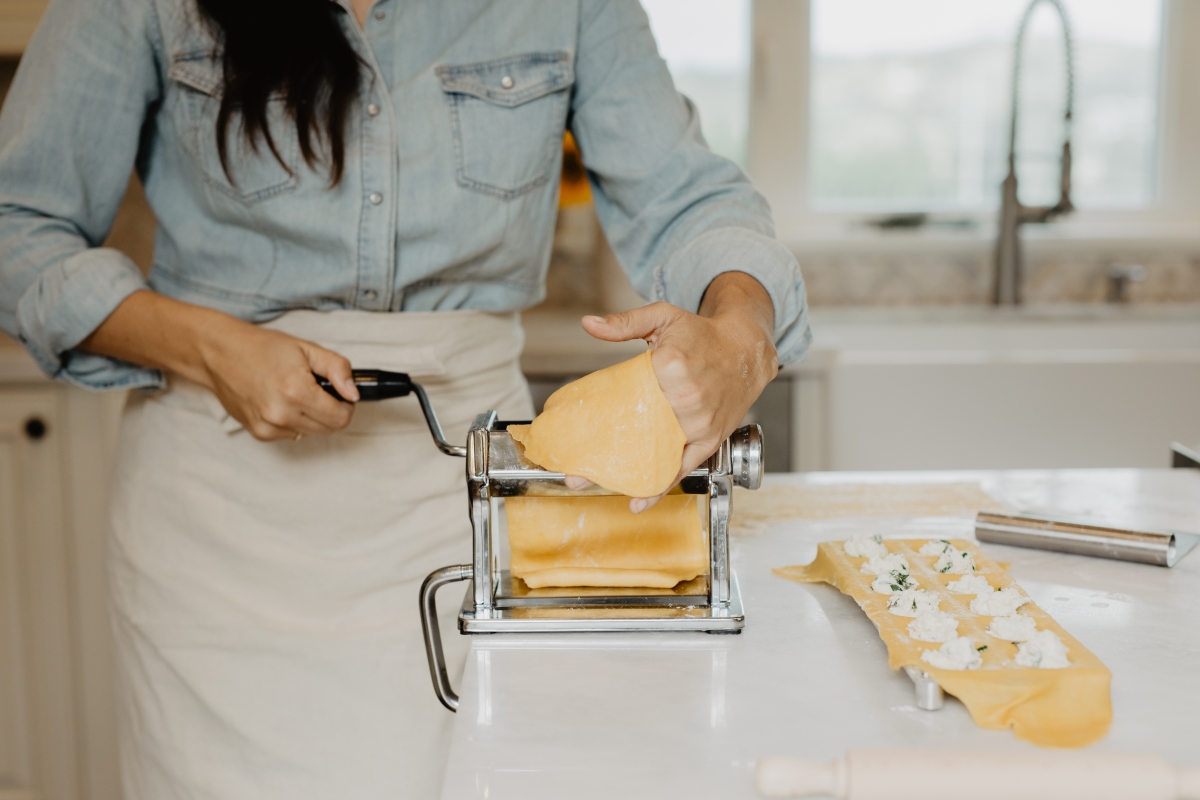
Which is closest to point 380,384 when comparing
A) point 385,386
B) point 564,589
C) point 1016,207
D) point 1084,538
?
point 385,386

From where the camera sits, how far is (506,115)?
3.44 feet

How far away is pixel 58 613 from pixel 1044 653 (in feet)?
5.84

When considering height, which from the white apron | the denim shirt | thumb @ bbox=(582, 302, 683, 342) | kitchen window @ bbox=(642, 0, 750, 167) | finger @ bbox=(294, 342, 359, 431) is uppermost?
kitchen window @ bbox=(642, 0, 750, 167)

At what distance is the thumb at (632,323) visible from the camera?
2.19 feet

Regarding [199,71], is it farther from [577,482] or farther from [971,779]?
[971,779]

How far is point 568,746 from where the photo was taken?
57 cm

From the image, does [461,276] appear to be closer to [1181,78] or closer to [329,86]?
[329,86]

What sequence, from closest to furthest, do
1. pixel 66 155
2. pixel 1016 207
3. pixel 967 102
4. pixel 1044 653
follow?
pixel 1044 653 → pixel 66 155 → pixel 1016 207 → pixel 967 102

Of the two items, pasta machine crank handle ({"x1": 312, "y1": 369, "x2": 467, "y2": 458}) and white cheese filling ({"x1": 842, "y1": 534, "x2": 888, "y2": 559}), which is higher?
pasta machine crank handle ({"x1": 312, "y1": 369, "x2": 467, "y2": 458})

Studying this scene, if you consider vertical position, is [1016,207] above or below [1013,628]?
above

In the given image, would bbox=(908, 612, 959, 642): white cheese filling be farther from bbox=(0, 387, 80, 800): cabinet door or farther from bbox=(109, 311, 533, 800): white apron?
bbox=(0, 387, 80, 800): cabinet door

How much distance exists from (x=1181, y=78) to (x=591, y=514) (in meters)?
2.56

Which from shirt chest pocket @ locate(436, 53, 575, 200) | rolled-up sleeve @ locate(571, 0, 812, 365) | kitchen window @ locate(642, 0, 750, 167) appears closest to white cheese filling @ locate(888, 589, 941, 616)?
rolled-up sleeve @ locate(571, 0, 812, 365)

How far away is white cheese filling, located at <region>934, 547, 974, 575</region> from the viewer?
78 cm
